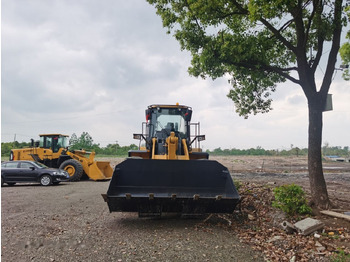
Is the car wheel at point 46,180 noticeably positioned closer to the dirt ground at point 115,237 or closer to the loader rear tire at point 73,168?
the loader rear tire at point 73,168

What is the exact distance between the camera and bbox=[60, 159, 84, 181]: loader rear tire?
677 inches

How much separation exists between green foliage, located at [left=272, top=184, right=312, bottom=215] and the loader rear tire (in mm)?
12782

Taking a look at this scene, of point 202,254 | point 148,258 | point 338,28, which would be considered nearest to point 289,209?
point 202,254

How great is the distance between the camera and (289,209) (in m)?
7.18

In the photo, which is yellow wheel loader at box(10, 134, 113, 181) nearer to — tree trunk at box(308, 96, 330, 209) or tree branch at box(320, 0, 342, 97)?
tree trunk at box(308, 96, 330, 209)

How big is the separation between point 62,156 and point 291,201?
14.9m

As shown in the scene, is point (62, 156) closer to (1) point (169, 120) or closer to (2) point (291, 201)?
(1) point (169, 120)

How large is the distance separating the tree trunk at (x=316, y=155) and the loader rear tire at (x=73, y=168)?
13.3m

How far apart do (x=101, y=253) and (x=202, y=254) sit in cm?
172

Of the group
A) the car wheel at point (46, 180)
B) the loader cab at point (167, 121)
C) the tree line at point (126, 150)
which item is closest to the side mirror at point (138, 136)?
the loader cab at point (167, 121)

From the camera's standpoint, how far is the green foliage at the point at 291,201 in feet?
23.3

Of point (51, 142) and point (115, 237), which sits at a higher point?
point (51, 142)

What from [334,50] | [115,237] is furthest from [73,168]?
[334,50]

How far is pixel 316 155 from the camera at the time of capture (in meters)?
7.72
